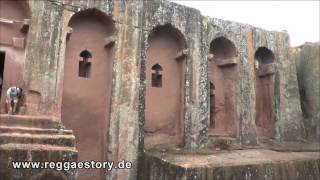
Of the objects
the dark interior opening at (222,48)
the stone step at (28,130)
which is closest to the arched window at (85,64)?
the stone step at (28,130)

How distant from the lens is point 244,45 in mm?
11852

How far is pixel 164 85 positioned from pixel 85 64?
8.06 ft

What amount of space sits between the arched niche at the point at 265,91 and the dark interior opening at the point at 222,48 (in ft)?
3.86

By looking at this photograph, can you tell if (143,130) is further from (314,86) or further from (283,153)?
(314,86)

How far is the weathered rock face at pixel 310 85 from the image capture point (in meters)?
12.6

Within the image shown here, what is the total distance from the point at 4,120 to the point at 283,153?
6.87 meters

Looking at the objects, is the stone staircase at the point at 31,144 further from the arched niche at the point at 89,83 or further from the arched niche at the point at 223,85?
the arched niche at the point at 223,85

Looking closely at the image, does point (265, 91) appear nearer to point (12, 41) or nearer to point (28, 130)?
point (12, 41)

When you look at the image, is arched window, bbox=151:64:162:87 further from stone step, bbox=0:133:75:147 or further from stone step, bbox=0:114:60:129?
stone step, bbox=0:133:75:147

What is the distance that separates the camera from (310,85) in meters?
13.1

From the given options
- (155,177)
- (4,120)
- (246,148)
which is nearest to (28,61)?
(4,120)

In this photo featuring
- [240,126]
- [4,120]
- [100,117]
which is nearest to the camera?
[4,120]

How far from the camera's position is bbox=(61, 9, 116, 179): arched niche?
915 centimetres

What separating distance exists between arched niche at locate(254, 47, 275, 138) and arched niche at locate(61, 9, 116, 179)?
18.2 feet
